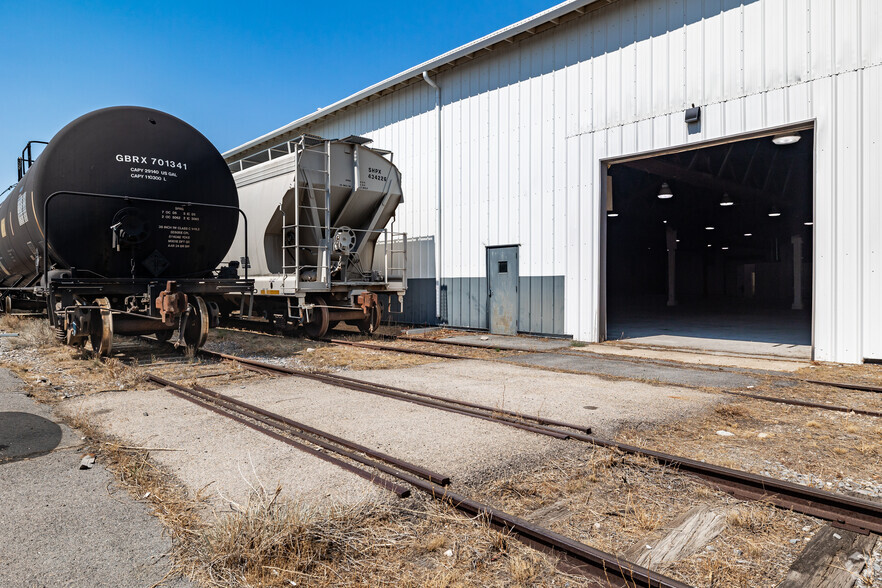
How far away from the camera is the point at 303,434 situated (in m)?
4.73

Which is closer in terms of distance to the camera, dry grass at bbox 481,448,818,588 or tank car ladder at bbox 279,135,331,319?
dry grass at bbox 481,448,818,588

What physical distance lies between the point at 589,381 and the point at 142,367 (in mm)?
6684

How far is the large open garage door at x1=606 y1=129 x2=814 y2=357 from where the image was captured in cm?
1473

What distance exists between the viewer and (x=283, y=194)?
11.5 m

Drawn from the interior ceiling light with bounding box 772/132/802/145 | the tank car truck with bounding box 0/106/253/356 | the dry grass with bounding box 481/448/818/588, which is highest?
the interior ceiling light with bounding box 772/132/802/145

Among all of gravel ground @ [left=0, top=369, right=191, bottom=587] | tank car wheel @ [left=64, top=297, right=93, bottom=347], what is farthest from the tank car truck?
gravel ground @ [left=0, top=369, right=191, bottom=587]

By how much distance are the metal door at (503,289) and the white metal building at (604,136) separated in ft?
0.35

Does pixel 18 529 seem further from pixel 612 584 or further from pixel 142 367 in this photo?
pixel 142 367

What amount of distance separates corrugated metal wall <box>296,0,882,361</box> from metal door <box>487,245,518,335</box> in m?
0.32

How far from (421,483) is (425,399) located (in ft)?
8.98

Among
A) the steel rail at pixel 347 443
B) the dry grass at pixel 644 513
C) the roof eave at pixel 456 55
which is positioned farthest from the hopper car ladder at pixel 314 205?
the dry grass at pixel 644 513

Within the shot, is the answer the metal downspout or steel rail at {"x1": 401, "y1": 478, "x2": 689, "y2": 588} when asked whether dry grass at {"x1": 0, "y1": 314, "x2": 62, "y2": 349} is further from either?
steel rail at {"x1": 401, "y1": 478, "x2": 689, "y2": 588}

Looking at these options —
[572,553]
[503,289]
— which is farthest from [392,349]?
[572,553]

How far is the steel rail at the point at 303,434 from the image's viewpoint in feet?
12.4
